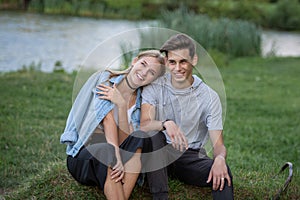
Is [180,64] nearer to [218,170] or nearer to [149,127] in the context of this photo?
[149,127]

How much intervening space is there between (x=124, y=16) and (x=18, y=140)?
1705cm

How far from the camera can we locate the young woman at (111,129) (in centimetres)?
295

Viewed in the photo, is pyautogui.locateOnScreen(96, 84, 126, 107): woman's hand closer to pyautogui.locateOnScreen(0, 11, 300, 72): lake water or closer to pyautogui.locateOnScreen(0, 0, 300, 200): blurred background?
pyautogui.locateOnScreen(0, 0, 300, 200): blurred background

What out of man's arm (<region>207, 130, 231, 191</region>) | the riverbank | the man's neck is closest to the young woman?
the man's neck

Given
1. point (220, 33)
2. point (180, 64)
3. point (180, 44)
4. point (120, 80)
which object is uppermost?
point (180, 44)

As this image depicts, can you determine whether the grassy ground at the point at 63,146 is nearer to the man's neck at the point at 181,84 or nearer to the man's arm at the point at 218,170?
the man's arm at the point at 218,170

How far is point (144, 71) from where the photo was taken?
3.04m

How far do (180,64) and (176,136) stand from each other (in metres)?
0.43

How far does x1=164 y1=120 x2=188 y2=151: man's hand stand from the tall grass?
8791 mm

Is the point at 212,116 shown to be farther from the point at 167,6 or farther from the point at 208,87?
the point at 167,6

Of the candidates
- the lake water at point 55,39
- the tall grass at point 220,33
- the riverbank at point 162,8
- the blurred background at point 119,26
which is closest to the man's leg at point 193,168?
the blurred background at point 119,26

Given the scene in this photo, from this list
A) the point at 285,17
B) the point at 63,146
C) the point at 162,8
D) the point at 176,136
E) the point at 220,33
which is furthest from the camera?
the point at 285,17

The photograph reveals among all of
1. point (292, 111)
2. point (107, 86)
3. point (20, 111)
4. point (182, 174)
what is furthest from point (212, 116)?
point (292, 111)

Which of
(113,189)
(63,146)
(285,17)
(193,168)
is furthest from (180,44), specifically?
(285,17)
